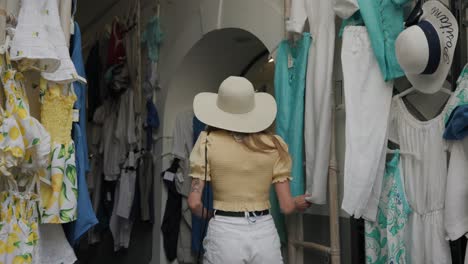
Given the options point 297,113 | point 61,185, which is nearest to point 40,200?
point 61,185

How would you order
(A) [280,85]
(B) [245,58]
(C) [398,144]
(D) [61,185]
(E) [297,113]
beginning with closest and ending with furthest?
(D) [61,185] → (C) [398,144] → (E) [297,113] → (A) [280,85] → (B) [245,58]

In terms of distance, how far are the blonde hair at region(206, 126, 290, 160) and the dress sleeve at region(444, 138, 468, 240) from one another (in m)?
0.66

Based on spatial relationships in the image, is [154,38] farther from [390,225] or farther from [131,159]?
[390,225]

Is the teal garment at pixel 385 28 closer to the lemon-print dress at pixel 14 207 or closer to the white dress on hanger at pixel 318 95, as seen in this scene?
the white dress on hanger at pixel 318 95

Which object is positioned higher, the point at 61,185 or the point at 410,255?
the point at 61,185

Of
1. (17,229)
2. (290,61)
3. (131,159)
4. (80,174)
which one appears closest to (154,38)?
(131,159)

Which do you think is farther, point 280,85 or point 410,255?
point 280,85

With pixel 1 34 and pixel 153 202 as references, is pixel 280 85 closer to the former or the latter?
pixel 1 34

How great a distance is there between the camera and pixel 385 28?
7.07 feet

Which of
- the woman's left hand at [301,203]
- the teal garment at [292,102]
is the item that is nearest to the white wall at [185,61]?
the teal garment at [292,102]

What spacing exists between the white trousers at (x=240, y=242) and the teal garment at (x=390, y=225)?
463mm

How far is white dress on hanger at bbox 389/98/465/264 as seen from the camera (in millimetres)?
1910

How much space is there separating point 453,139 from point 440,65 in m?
0.32

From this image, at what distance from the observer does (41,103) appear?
2.06 metres
